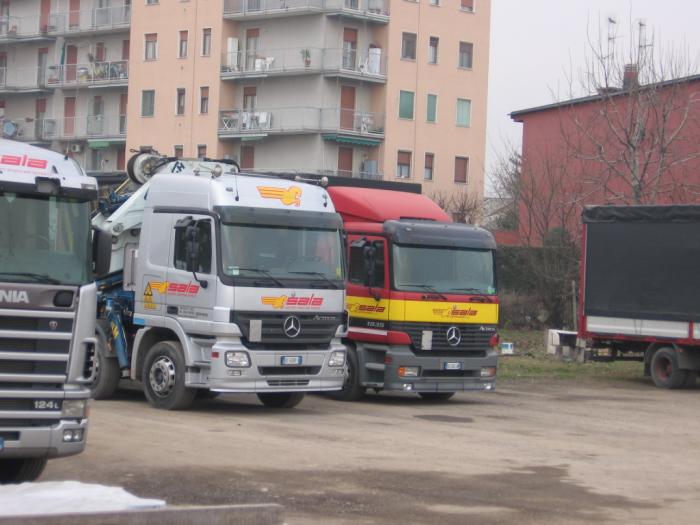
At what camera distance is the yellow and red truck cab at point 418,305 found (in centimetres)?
1895

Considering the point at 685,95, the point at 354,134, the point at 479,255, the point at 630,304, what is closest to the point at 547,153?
the point at 685,95

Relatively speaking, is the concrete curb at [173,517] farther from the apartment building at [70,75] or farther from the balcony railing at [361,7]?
the apartment building at [70,75]

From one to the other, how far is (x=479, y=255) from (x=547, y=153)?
26.5 m

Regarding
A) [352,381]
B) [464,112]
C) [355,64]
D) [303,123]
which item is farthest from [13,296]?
[464,112]

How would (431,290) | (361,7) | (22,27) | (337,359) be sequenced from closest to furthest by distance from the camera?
(337,359) < (431,290) < (361,7) < (22,27)

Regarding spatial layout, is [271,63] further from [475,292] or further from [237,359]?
[237,359]

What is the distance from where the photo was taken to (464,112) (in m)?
60.9

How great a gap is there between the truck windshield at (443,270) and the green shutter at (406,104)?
39.2 m

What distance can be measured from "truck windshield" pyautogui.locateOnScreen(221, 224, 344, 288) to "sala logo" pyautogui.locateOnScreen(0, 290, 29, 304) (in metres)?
6.16

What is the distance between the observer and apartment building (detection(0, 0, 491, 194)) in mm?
56750

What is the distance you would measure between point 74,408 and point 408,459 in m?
4.24

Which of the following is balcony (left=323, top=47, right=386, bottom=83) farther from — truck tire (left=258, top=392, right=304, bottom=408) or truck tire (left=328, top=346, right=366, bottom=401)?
truck tire (left=258, top=392, right=304, bottom=408)

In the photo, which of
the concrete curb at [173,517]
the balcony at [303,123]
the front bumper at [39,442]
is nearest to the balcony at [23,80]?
the balcony at [303,123]

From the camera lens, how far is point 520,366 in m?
27.1
